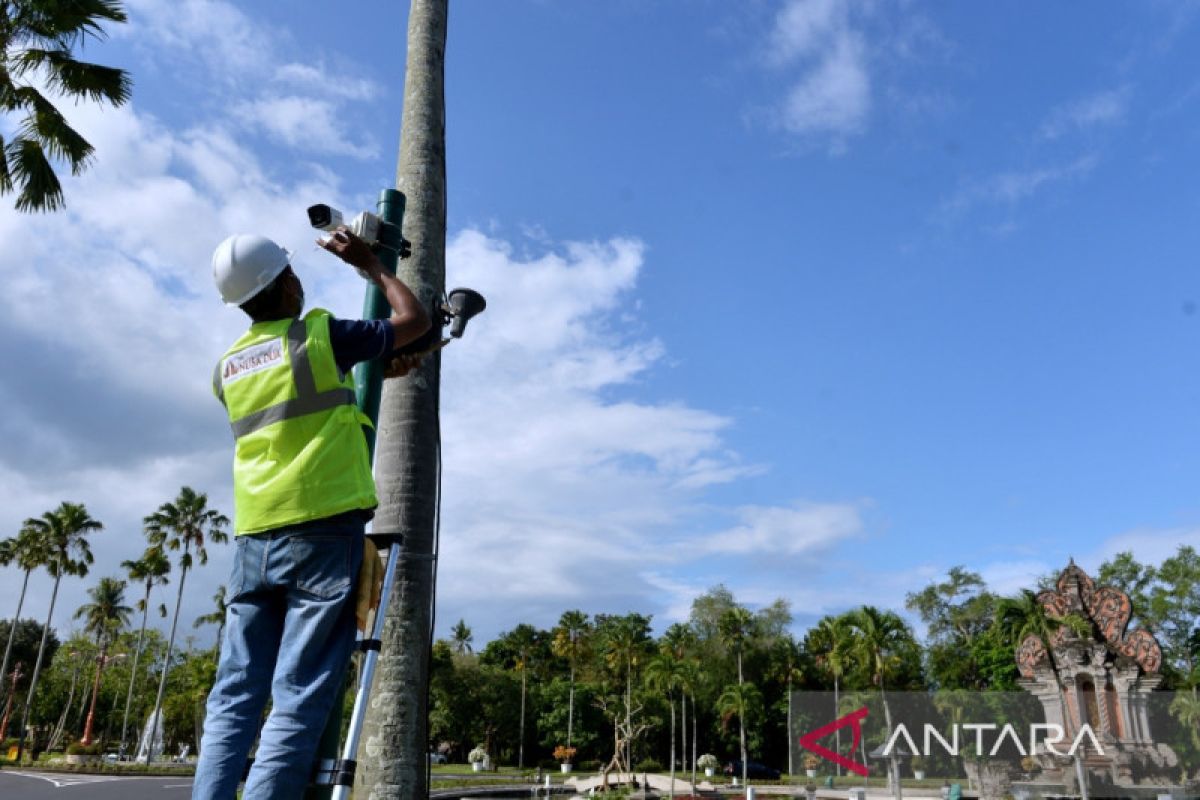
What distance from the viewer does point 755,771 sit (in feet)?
220

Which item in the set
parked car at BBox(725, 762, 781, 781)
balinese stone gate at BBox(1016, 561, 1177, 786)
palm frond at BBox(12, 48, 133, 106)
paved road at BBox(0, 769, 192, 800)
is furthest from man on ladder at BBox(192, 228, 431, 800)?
parked car at BBox(725, 762, 781, 781)

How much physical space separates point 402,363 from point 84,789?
108 feet

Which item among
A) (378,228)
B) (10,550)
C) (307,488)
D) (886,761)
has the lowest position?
(886,761)

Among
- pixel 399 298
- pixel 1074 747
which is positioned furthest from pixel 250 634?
pixel 1074 747

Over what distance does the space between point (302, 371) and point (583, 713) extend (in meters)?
71.4

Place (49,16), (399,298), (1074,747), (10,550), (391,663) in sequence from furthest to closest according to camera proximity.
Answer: (10,550)
(1074,747)
(49,16)
(391,663)
(399,298)

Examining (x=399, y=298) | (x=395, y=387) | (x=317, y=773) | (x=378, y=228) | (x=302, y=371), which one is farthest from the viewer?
(x=395, y=387)

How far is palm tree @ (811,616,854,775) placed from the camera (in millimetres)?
58594

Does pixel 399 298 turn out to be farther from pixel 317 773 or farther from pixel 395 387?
pixel 395 387

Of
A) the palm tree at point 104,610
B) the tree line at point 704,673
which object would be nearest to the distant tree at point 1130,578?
the tree line at point 704,673

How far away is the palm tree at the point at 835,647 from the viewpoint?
192 ft

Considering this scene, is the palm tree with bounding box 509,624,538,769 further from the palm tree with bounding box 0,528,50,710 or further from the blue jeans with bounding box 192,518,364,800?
the blue jeans with bounding box 192,518,364,800

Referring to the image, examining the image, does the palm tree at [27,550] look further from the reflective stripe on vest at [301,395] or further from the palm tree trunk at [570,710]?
the reflective stripe on vest at [301,395]

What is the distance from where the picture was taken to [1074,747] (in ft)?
120
